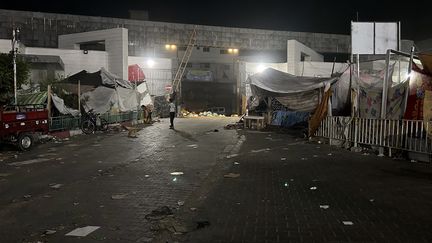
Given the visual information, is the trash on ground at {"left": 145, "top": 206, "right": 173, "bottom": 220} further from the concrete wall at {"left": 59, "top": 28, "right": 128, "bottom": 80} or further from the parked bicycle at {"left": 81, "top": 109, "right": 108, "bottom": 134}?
the concrete wall at {"left": 59, "top": 28, "right": 128, "bottom": 80}

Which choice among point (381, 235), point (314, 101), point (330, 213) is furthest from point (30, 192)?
point (314, 101)

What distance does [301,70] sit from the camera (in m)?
36.7

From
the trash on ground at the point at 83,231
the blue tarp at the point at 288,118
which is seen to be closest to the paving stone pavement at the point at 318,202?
the trash on ground at the point at 83,231

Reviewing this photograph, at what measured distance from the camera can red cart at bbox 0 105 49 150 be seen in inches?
544

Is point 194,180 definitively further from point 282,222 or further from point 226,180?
point 282,222

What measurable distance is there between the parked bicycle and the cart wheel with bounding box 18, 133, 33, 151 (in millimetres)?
6267

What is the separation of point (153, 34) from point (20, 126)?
78.8ft

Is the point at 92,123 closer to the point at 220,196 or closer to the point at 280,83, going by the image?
the point at 280,83

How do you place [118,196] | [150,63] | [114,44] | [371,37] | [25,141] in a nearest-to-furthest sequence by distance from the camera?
[118,196] < [25,141] < [371,37] < [114,44] < [150,63]

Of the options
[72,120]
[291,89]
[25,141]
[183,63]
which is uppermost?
[183,63]

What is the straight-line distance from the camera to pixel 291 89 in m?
21.0

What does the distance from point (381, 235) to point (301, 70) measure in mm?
32391

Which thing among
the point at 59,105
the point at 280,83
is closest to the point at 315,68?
the point at 280,83

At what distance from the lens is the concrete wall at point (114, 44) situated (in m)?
31.9
